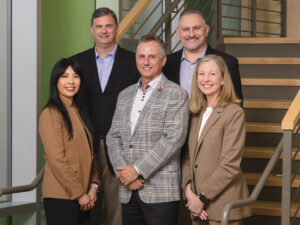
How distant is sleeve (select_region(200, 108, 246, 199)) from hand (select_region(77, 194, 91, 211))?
0.63m

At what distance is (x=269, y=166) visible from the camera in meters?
2.92

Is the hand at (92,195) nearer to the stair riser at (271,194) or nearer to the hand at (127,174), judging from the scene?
the hand at (127,174)

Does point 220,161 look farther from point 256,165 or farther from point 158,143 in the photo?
point 256,165

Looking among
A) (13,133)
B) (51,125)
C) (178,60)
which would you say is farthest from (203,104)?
(13,133)

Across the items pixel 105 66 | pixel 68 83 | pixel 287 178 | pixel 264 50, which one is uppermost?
pixel 264 50

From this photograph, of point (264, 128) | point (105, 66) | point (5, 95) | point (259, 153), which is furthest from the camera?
point (264, 128)

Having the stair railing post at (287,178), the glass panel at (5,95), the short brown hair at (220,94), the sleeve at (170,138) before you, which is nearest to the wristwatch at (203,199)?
the sleeve at (170,138)

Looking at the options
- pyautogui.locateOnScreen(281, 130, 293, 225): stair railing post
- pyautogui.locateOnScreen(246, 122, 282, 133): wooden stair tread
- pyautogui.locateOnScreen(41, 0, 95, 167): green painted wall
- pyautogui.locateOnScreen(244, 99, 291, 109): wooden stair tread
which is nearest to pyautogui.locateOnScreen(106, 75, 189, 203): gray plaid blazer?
pyautogui.locateOnScreen(281, 130, 293, 225): stair railing post

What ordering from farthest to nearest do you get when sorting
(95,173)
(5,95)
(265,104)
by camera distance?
(265,104), (5,95), (95,173)

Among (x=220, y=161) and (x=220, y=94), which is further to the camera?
(x=220, y=94)

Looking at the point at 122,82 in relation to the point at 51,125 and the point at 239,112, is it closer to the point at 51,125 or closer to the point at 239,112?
the point at 51,125

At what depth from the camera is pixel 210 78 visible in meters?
2.76

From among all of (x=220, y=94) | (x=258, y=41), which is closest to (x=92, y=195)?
(x=220, y=94)

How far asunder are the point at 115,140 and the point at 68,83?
1.34ft
